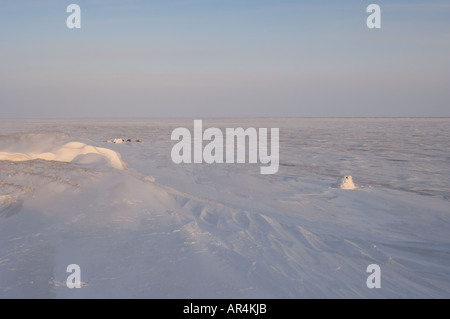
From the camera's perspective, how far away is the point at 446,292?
237 cm

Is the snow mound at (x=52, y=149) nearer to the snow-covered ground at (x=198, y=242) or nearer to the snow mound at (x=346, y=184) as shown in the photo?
the snow-covered ground at (x=198, y=242)

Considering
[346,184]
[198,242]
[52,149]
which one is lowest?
[346,184]

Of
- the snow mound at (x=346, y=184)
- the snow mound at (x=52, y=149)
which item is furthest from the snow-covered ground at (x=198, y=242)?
the snow mound at (x=346, y=184)

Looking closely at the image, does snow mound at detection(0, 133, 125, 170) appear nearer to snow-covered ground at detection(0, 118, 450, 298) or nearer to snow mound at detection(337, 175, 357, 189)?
snow-covered ground at detection(0, 118, 450, 298)

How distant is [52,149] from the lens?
584 cm

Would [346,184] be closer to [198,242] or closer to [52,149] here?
[198,242]

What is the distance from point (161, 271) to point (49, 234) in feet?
2.91

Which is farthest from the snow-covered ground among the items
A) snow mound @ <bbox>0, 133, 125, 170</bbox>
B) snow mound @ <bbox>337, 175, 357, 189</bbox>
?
snow mound @ <bbox>337, 175, 357, 189</bbox>

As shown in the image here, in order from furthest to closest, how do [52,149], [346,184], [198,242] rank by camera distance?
1. [52,149]
2. [346,184]
3. [198,242]

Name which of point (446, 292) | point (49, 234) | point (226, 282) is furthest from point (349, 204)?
point (49, 234)

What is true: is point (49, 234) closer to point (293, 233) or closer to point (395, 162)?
point (293, 233)

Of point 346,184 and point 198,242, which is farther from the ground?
point 198,242

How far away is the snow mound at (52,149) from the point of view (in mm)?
5387

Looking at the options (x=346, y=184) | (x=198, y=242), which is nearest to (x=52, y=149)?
(x=198, y=242)
